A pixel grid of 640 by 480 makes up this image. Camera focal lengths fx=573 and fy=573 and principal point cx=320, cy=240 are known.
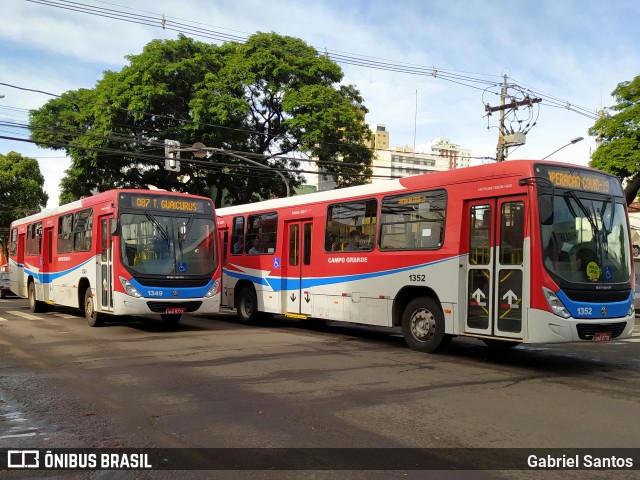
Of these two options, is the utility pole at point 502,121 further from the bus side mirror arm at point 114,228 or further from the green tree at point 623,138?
the bus side mirror arm at point 114,228

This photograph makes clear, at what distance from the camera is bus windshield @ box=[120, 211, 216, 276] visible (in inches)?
502

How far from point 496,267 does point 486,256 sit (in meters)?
0.28

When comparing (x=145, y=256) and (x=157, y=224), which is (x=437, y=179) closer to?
(x=157, y=224)

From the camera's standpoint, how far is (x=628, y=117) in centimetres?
2816

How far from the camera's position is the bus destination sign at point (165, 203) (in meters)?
13.1

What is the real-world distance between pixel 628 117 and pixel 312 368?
26.0 m

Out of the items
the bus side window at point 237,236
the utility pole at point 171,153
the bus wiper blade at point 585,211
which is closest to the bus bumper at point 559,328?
the bus wiper blade at point 585,211

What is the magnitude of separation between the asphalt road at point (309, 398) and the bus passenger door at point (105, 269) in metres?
1.52

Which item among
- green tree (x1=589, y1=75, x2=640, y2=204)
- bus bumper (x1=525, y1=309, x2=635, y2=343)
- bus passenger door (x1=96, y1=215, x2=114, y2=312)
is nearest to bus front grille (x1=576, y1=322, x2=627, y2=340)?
bus bumper (x1=525, y1=309, x2=635, y2=343)

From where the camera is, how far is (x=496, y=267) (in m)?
8.96

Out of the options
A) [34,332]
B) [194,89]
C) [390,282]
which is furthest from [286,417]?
[194,89]

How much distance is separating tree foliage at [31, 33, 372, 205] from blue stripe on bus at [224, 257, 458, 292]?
1224 cm

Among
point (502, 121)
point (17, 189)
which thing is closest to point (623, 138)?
point (502, 121)

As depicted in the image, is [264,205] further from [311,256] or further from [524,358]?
[524,358]
